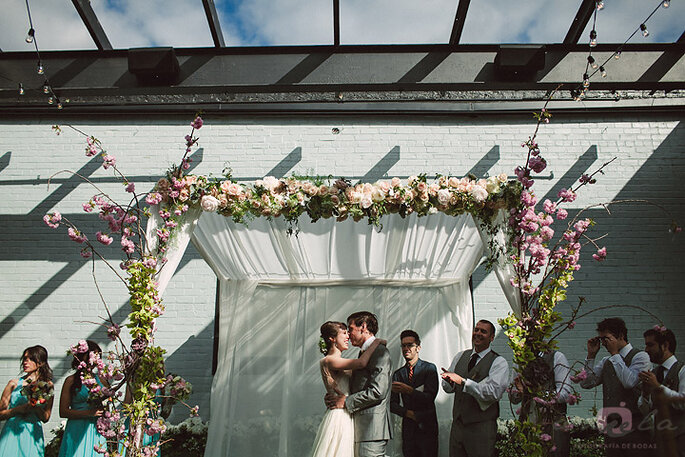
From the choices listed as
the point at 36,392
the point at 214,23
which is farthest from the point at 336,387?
the point at 214,23

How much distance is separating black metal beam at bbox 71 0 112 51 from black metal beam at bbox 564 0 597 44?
13.7 ft

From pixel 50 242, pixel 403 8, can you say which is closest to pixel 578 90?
pixel 403 8

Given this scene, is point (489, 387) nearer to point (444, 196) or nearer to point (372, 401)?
point (372, 401)

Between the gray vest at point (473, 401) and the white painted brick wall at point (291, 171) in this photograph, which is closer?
the gray vest at point (473, 401)

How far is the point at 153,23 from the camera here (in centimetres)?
532

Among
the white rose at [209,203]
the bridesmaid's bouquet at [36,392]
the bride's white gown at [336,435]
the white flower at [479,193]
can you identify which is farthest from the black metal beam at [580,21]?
the bridesmaid's bouquet at [36,392]

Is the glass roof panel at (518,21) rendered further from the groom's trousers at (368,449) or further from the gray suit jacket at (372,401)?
the groom's trousers at (368,449)

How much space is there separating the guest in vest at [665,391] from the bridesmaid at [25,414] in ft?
14.2

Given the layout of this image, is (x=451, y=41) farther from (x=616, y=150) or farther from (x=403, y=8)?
(x=616, y=150)

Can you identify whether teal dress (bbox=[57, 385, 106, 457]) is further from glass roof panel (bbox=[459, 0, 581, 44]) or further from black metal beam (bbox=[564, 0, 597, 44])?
black metal beam (bbox=[564, 0, 597, 44])

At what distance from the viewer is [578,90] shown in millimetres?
5273

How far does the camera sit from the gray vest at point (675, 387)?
3836 mm

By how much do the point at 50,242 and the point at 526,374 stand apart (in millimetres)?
5189

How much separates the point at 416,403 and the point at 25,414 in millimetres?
3069
